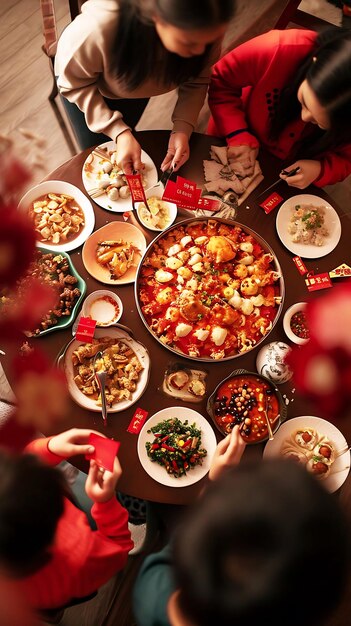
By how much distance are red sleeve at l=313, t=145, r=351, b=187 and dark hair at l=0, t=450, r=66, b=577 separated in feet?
5.42

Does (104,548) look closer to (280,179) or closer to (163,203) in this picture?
(163,203)

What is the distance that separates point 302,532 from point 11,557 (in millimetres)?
696

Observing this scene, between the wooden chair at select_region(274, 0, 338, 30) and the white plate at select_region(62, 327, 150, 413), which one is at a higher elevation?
the wooden chair at select_region(274, 0, 338, 30)

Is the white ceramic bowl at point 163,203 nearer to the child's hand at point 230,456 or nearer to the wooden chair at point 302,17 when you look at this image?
the child's hand at point 230,456

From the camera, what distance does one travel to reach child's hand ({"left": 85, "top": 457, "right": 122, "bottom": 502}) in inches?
57.4

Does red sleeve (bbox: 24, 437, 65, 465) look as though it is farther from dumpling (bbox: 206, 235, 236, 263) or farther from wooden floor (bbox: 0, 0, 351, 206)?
wooden floor (bbox: 0, 0, 351, 206)

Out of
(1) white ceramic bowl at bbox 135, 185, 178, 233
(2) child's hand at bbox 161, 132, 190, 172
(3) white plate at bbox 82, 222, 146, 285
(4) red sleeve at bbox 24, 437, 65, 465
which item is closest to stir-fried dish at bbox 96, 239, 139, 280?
(3) white plate at bbox 82, 222, 146, 285

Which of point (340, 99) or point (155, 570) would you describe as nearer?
point (155, 570)

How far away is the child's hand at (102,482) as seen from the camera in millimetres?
1459

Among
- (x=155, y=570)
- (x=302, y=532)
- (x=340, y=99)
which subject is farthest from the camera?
(x=340, y=99)

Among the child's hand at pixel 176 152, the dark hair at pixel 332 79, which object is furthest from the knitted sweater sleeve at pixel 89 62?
the dark hair at pixel 332 79

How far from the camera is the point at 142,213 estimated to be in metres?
1.96

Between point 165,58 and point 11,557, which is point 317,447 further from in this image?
point 165,58

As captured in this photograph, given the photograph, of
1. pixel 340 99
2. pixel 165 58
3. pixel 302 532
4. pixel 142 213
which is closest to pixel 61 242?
pixel 142 213
